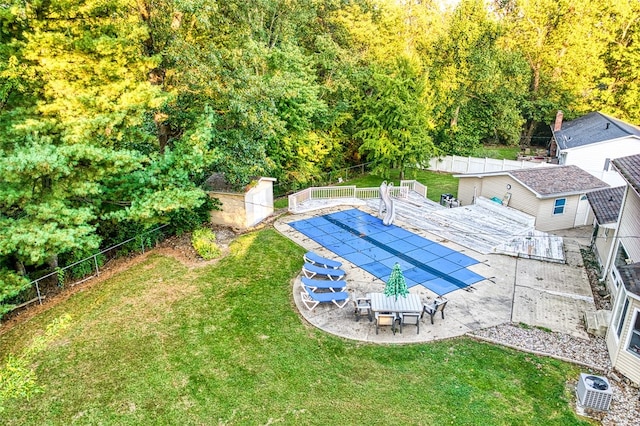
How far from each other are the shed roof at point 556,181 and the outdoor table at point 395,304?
1118cm

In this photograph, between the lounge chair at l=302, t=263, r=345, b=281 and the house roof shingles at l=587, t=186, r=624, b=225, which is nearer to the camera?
the lounge chair at l=302, t=263, r=345, b=281

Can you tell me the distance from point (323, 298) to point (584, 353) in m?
7.25

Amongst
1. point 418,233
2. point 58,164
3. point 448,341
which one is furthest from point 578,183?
point 58,164

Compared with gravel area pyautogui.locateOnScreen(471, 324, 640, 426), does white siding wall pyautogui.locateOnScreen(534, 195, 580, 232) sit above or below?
above

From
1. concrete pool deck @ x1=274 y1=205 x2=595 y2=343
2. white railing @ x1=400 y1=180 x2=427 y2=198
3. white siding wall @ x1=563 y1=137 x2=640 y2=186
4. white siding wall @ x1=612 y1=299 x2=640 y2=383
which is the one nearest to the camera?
white siding wall @ x1=612 y1=299 x2=640 y2=383

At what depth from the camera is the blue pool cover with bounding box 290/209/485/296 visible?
14781mm

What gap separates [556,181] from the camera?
67.7 feet

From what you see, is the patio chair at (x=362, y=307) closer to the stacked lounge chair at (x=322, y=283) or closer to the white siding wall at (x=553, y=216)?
the stacked lounge chair at (x=322, y=283)

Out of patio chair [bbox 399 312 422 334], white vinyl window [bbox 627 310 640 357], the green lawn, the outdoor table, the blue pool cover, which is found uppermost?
white vinyl window [bbox 627 310 640 357]

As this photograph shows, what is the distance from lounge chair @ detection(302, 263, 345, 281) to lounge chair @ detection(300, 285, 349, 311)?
1019 millimetres

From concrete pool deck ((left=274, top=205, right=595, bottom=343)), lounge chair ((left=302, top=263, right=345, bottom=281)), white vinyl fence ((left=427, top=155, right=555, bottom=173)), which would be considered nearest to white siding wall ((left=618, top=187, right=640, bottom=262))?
concrete pool deck ((left=274, top=205, right=595, bottom=343))

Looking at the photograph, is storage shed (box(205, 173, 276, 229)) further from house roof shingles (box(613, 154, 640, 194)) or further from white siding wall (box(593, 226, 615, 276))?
white siding wall (box(593, 226, 615, 276))

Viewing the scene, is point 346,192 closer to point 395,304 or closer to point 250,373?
Answer: point 395,304

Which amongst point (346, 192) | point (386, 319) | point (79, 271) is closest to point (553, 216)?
point (346, 192)
